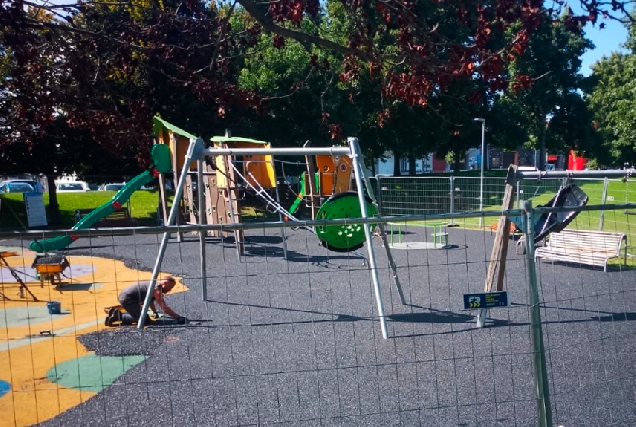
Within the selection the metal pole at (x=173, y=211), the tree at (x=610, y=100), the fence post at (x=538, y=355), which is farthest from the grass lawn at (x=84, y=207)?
the tree at (x=610, y=100)

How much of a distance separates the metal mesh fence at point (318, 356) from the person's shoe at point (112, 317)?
0.14 metres

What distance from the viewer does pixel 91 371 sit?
6000 millimetres

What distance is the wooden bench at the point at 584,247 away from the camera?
10.9 meters

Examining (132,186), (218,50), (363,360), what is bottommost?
(363,360)

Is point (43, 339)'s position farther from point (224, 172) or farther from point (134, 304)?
point (224, 172)

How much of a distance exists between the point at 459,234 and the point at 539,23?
1293 centimetres

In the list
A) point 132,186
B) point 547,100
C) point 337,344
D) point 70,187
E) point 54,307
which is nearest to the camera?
point 337,344

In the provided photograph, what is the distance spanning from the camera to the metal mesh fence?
4684 mm

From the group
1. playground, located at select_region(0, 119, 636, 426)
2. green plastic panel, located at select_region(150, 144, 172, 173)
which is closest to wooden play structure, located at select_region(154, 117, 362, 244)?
green plastic panel, located at select_region(150, 144, 172, 173)

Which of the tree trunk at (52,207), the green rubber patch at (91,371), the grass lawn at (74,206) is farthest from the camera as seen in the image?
the tree trunk at (52,207)

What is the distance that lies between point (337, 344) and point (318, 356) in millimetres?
436

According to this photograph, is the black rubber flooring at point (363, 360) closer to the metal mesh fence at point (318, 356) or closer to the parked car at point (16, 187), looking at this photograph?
the metal mesh fence at point (318, 356)

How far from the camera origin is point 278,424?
4543 millimetres

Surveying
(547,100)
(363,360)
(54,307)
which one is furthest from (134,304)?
(547,100)
